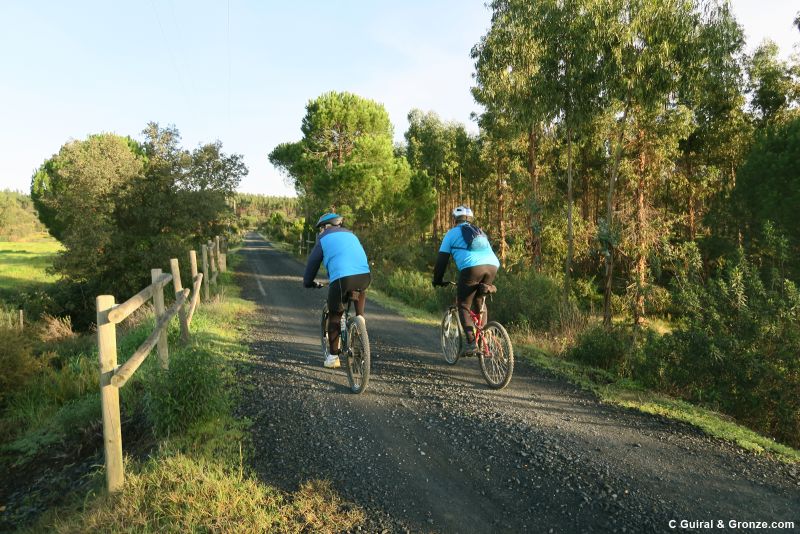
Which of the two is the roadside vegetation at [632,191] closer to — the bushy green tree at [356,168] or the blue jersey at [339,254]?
the bushy green tree at [356,168]

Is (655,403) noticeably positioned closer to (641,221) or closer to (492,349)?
(492,349)

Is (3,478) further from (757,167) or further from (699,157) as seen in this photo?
(699,157)

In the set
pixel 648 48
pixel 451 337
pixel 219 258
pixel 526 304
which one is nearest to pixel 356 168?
pixel 219 258

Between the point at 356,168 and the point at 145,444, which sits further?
the point at 356,168

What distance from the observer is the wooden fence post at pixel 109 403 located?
3453 millimetres

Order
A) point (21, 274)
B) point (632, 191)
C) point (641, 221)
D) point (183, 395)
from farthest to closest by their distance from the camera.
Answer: point (21, 274) → point (632, 191) → point (641, 221) → point (183, 395)

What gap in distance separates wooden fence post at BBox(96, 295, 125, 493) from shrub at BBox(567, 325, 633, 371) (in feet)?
20.9

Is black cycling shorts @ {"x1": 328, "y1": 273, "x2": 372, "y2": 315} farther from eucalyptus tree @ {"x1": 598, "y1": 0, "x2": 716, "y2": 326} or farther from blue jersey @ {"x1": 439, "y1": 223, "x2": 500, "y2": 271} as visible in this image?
eucalyptus tree @ {"x1": 598, "y1": 0, "x2": 716, "y2": 326}

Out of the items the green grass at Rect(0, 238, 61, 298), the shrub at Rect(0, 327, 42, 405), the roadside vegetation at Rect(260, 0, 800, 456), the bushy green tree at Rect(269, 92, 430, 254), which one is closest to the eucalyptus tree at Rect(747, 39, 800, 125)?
the roadside vegetation at Rect(260, 0, 800, 456)

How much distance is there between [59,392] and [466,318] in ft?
21.7

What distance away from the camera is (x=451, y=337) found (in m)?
6.75

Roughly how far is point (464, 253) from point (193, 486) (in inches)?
149

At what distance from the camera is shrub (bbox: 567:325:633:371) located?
23.6 ft

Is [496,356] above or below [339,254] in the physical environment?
below
